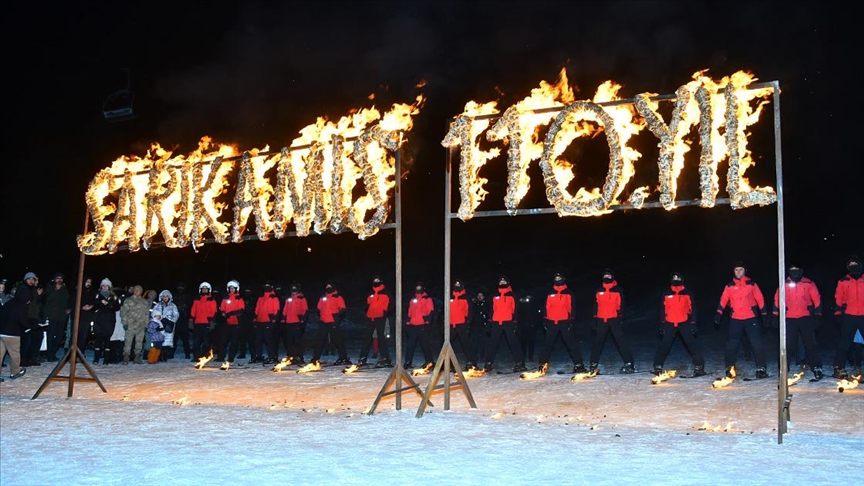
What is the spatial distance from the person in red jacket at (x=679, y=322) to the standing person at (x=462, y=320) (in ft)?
11.8

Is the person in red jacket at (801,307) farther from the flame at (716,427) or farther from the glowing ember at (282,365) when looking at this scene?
the glowing ember at (282,365)

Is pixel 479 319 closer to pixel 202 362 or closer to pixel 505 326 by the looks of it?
pixel 505 326

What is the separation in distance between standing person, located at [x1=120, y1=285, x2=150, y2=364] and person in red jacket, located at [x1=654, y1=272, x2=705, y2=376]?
10.9 m

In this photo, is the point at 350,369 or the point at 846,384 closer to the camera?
the point at 846,384

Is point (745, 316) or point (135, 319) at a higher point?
point (745, 316)

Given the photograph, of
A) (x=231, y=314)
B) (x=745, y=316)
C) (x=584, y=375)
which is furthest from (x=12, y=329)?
(x=745, y=316)

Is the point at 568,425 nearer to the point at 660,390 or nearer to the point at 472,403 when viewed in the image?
the point at 472,403

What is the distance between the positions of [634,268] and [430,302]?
1134 inches

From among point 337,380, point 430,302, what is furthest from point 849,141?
point 337,380

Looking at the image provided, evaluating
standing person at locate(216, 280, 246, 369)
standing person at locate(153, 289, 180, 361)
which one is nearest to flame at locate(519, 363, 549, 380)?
standing person at locate(216, 280, 246, 369)

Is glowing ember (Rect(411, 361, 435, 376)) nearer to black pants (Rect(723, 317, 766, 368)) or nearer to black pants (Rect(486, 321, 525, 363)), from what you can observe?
black pants (Rect(486, 321, 525, 363))

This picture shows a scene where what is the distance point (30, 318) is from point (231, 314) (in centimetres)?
397

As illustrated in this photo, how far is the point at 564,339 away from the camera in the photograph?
515 inches

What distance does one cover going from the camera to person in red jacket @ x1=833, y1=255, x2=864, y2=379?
1116 centimetres
